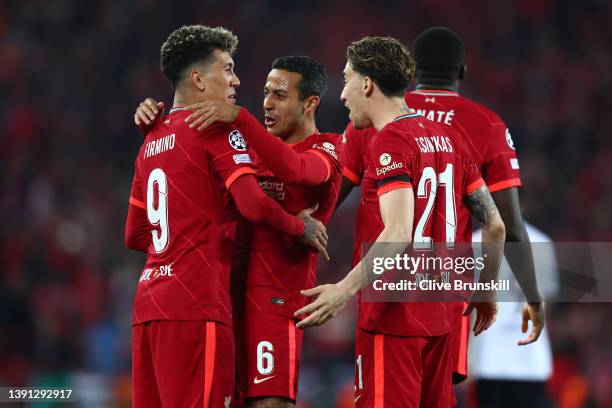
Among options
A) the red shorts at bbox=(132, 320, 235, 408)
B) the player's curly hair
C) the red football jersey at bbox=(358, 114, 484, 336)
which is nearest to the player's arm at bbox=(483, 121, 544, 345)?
the red football jersey at bbox=(358, 114, 484, 336)

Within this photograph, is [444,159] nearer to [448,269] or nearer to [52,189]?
[448,269]

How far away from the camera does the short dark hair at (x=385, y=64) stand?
482cm

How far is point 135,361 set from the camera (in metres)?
4.82

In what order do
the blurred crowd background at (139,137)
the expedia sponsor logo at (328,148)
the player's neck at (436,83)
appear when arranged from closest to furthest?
the expedia sponsor logo at (328,148) < the player's neck at (436,83) < the blurred crowd background at (139,137)

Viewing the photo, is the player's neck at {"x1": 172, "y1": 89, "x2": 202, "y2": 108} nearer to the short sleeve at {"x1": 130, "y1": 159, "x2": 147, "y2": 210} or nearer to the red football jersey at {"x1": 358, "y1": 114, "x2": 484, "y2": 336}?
the short sleeve at {"x1": 130, "y1": 159, "x2": 147, "y2": 210}

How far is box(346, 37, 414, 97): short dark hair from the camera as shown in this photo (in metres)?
4.82

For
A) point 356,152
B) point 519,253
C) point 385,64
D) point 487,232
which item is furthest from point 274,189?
point 519,253

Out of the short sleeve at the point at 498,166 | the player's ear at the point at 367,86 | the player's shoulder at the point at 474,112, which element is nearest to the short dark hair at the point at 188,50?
the player's ear at the point at 367,86

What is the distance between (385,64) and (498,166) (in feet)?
4.09

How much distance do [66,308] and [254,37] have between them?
707cm

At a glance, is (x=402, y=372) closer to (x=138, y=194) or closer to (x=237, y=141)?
(x=237, y=141)

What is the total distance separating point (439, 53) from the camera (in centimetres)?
578

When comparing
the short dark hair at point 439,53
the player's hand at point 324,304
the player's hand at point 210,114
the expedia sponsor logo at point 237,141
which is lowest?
the player's hand at point 324,304

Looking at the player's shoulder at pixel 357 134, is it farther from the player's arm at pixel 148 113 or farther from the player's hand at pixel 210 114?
the player's arm at pixel 148 113
